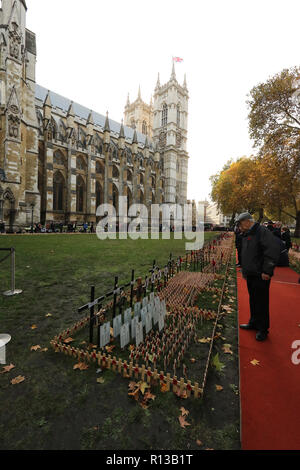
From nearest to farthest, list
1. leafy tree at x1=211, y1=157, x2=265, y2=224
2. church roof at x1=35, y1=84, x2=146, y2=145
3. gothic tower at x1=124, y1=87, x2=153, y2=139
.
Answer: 1. leafy tree at x1=211, y1=157, x2=265, y2=224
2. church roof at x1=35, y1=84, x2=146, y2=145
3. gothic tower at x1=124, y1=87, x2=153, y2=139

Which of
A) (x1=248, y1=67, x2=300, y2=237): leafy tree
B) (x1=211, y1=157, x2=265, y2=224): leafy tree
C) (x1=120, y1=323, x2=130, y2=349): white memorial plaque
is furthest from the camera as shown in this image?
(x1=211, y1=157, x2=265, y2=224): leafy tree

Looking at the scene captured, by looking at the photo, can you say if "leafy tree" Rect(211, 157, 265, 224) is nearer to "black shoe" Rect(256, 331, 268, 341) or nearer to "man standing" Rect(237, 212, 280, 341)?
"man standing" Rect(237, 212, 280, 341)

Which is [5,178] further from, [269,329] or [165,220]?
[165,220]

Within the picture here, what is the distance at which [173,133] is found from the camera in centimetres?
5262

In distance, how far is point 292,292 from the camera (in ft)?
19.1

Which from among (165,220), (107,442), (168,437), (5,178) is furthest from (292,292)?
(165,220)

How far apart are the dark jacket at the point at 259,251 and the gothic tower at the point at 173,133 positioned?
157 feet

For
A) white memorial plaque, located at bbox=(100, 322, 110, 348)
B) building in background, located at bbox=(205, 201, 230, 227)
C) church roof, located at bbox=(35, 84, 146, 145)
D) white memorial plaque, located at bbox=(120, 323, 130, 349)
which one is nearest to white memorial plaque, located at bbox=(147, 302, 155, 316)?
white memorial plaque, located at bbox=(120, 323, 130, 349)

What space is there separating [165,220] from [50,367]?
4705cm

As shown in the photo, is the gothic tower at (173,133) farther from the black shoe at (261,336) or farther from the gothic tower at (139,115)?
the black shoe at (261,336)

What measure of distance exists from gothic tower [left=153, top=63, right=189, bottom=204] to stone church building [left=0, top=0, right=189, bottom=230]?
0.24 m

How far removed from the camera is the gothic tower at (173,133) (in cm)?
5203

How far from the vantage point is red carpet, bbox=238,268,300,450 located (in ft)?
6.07

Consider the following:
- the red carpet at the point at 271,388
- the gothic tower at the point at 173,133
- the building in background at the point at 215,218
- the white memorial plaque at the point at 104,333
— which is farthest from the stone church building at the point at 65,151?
the building in background at the point at 215,218
